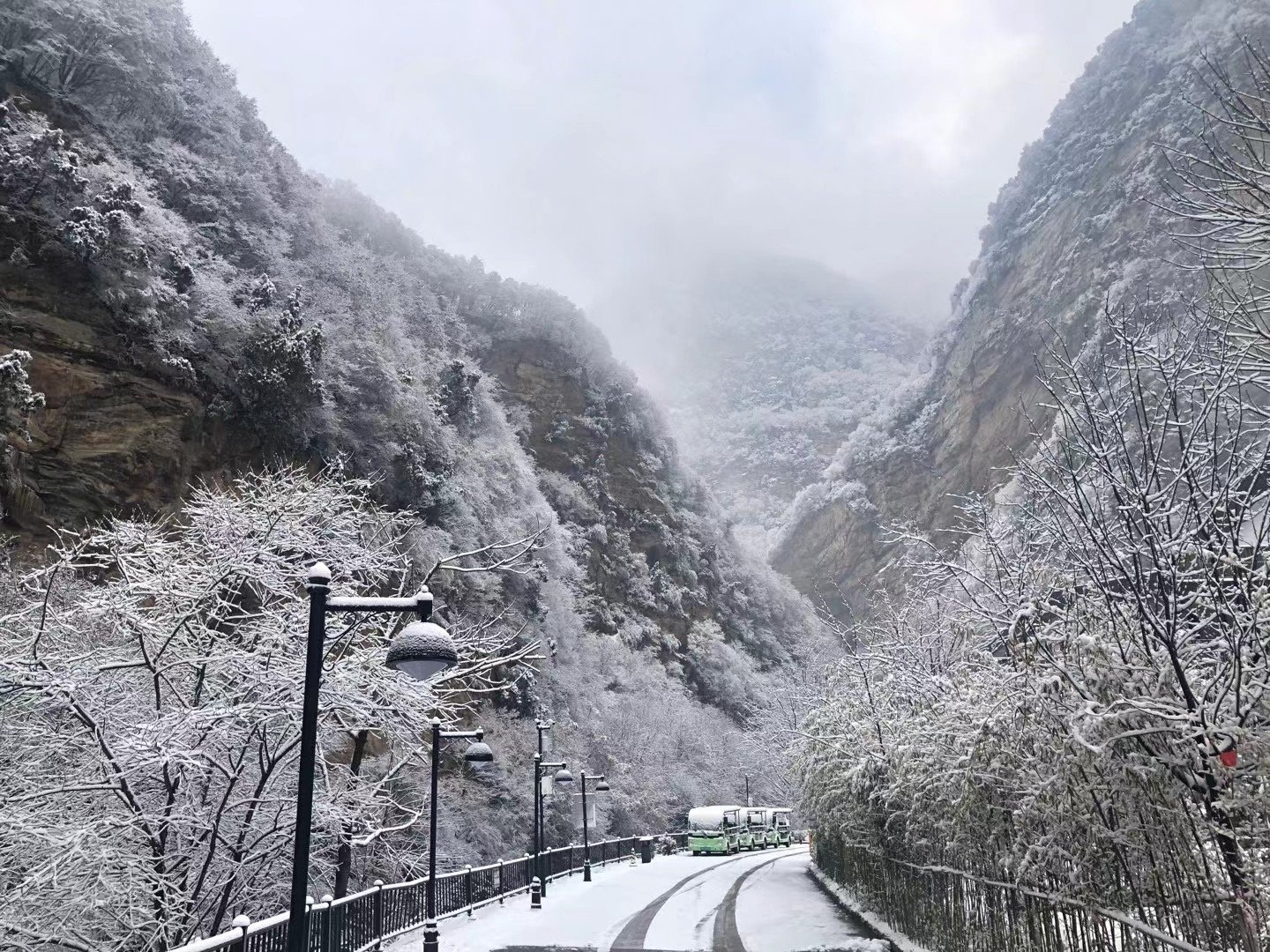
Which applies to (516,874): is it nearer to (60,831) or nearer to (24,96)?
(60,831)

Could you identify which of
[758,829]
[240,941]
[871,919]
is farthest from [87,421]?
[758,829]

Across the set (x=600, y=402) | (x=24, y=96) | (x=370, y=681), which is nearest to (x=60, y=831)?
(x=370, y=681)

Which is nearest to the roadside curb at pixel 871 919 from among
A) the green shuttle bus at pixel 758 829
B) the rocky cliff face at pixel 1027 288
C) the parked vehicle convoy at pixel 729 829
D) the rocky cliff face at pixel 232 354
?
the rocky cliff face at pixel 232 354

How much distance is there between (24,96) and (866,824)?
35895 mm

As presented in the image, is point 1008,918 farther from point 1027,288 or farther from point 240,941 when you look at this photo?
point 1027,288

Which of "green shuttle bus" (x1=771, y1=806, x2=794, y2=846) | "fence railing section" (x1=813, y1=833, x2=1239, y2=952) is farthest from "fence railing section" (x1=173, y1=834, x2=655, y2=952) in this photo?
"green shuttle bus" (x1=771, y1=806, x2=794, y2=846)

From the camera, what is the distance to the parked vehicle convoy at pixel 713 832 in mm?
40469

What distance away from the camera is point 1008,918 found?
28.5ft

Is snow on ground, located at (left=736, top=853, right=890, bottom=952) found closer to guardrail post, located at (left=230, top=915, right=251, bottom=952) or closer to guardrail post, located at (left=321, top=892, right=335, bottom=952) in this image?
guardrail post, located at (left=321, top=892, right=335, bottom=952)

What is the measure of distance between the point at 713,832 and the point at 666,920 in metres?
26.2

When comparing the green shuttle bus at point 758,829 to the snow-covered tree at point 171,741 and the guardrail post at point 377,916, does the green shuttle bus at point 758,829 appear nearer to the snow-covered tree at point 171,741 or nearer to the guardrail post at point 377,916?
the guardrail post at point 377,916

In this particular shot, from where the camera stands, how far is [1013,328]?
7519cm

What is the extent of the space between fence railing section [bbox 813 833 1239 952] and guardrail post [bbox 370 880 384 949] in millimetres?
7916

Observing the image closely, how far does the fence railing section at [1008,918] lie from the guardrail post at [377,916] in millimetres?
7916
